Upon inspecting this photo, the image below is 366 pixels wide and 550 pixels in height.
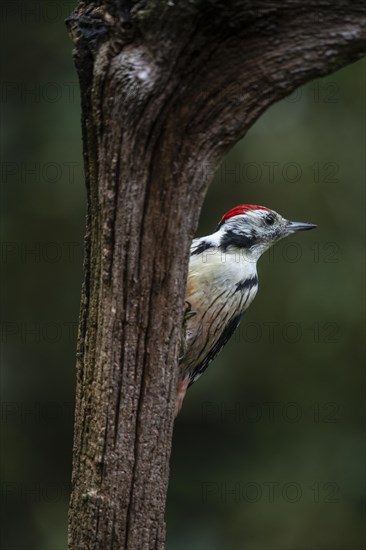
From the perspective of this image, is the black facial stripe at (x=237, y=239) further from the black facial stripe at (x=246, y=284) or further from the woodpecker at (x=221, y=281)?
the black facial stripe at (x=246, y=284)

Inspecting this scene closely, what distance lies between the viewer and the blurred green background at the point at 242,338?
5707 millimetres

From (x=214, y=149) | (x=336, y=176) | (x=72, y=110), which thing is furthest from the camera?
(x=336, y=176)

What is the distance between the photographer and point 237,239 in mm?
3967

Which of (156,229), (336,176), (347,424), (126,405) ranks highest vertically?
(336,176)

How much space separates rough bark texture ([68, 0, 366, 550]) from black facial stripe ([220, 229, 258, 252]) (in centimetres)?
153

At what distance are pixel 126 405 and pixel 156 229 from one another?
0.50 meters

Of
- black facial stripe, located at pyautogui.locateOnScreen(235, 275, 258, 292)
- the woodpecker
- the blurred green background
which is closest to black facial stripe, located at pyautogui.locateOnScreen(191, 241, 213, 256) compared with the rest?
the woodpecker

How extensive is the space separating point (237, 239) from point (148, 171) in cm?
170

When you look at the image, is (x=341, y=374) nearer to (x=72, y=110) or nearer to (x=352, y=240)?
(x=352, y=240)

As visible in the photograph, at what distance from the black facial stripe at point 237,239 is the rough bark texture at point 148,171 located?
153 cm

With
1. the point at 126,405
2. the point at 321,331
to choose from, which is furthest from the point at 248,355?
the point at 126,405

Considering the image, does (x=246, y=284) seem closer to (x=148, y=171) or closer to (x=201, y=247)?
(x=201, y=247)

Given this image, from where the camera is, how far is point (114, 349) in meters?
2.42

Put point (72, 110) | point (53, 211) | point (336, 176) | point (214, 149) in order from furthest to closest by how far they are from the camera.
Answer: point (336, 176), point (53, 211), point (72, 110), point (214, 149)
